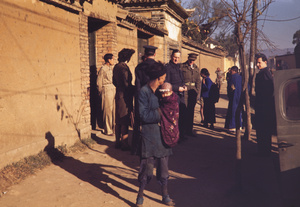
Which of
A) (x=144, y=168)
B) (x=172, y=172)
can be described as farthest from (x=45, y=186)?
(x=172, y=172)

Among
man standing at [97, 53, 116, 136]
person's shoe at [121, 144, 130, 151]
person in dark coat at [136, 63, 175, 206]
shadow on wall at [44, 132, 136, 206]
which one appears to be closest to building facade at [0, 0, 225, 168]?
shadow on wall at [44, 132, 136, 206]

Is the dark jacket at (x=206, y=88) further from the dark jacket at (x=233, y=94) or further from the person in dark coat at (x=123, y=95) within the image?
the person in dark coat at (x=123, y=95)

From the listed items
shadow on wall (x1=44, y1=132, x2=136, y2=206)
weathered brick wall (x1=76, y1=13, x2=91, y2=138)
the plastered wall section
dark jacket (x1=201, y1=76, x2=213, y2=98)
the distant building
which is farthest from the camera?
the distant building

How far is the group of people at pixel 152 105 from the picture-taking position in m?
3.92

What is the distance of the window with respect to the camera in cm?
370

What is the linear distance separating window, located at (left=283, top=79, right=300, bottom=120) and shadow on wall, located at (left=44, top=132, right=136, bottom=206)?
2.22 meters

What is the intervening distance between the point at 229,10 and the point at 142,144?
366 cm

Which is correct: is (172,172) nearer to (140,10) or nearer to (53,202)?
(53,202)

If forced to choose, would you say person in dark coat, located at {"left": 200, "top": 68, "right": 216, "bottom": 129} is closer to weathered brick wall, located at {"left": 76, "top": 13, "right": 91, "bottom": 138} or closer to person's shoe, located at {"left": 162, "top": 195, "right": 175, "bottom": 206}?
weathered brick wall, located at {"left": 76, "top": 13, "right": 91, "bottom": 138}

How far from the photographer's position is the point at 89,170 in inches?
220

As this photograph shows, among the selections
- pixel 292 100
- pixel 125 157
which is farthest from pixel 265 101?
pixel 125 157

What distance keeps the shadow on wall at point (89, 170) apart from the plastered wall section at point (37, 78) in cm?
24

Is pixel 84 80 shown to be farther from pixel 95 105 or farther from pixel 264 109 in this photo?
pixel 264 109

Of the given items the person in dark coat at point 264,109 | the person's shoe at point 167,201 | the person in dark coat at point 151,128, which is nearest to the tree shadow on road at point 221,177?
the person's shoe at point 167,201
